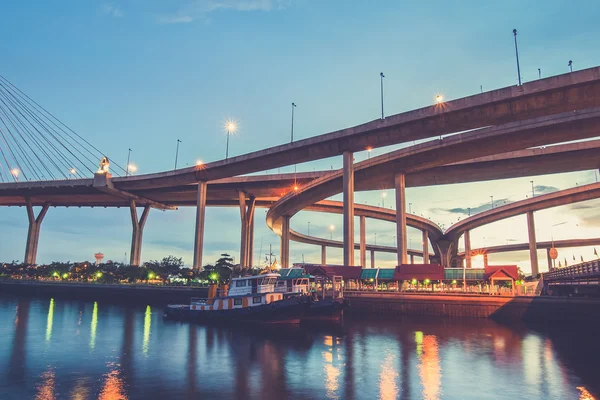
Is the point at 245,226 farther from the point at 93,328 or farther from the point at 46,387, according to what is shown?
the point at 46,387

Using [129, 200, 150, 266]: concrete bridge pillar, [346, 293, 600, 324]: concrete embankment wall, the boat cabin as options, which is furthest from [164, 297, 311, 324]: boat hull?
[129, 200, 150, 266]: concrete bridge pillar

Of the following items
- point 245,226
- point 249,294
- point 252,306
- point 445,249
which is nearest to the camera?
point 252,306

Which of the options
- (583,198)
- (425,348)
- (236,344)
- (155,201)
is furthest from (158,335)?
(583,198)

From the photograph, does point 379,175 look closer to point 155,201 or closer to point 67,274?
point 155,201

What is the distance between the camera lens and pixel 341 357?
30.5 metres

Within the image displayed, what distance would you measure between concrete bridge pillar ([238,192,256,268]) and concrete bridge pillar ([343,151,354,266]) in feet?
143

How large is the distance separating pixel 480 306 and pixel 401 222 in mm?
22496

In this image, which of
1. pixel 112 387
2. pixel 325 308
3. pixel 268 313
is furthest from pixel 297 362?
pixel 325 308

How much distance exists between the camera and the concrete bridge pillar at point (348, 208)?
2571 inches

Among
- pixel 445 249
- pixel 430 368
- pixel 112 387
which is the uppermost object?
pixel 445 249

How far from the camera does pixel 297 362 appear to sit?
28719mm

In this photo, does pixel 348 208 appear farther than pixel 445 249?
No

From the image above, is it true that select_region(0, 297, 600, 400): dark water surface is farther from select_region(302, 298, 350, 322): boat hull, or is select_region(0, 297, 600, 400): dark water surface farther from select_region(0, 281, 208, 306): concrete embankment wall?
select_region(0, 281, 208, 306): concrete embankment wall

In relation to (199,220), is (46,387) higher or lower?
lower
